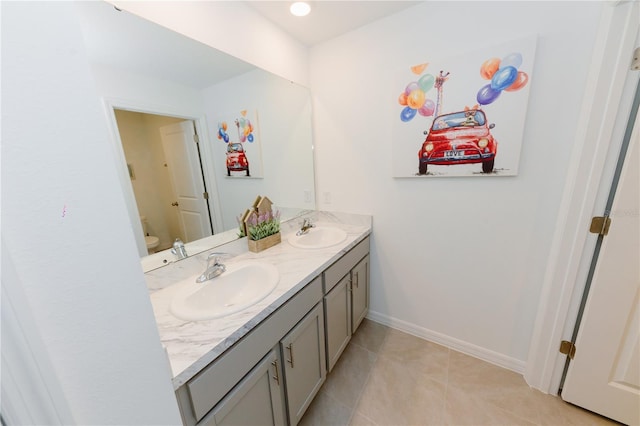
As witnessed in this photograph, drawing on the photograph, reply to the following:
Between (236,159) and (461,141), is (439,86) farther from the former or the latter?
(236,159)

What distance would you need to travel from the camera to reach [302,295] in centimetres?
→ 110

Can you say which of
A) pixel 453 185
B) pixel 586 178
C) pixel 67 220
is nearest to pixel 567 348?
pixel 586 178

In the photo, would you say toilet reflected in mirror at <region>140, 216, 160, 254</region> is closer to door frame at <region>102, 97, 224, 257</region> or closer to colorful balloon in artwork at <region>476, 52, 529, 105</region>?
door frame at <region>102, 97, 224, 257</region>

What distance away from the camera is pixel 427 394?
139 cm

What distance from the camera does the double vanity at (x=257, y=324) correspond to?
2.41 feet

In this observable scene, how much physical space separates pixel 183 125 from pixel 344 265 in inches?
46.1

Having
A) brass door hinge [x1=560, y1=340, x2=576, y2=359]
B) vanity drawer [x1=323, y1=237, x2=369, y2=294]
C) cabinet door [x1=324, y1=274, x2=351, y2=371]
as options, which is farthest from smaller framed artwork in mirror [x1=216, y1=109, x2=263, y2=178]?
brass door hinge [x1=560, y1=340, x2=576, y2=359]

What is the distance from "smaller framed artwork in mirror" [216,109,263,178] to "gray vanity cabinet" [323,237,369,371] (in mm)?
832

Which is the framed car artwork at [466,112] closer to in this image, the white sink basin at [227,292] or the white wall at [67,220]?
the white sink basin at [227,292]

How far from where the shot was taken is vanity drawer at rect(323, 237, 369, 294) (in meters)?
1.31

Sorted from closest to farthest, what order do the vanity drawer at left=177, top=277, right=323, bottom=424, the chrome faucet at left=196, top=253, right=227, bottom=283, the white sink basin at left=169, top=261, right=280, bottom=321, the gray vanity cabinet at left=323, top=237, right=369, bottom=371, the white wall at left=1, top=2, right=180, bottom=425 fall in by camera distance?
the white wall at left=1, top=2, right=180, bottom=425
the vanity drawer at left=177, top=277, right=323, bottom=424
the white sink basin at left=169, top=261, right=280, bottom=321
the chrome faucet at left=196, top=253, right=227, bottom=283
the gray vanity cabinet at left=323, top=237, right=369, bottom=371

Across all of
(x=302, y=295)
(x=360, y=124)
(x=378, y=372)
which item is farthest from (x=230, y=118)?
(x=378, y=372)

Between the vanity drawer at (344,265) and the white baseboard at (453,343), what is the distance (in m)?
0.63

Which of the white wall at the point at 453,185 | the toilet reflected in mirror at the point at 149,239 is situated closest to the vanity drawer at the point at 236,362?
the toilet reflected in mirror at the point at 149,239
